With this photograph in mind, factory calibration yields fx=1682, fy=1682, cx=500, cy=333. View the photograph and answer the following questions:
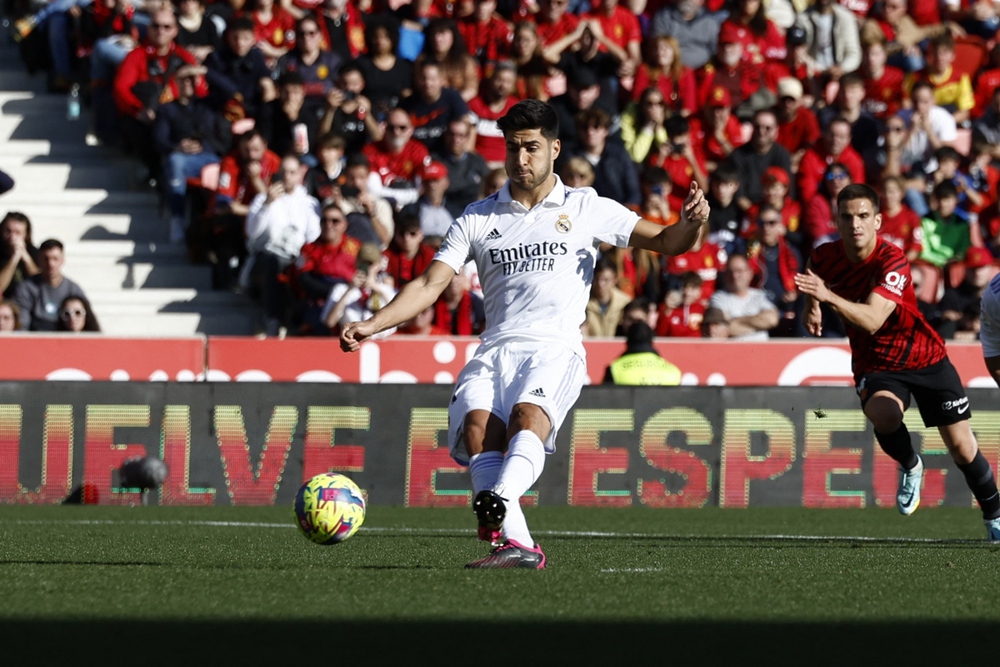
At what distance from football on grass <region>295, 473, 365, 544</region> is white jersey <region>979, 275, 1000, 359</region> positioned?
170 inches

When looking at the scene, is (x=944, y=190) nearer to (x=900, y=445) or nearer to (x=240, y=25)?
(x=240, y=25)

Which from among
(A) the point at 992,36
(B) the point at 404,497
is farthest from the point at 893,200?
(B) the point at 404,497

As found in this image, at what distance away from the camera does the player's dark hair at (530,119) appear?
24.3 ft

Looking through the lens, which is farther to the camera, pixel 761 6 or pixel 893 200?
pixel 761 6

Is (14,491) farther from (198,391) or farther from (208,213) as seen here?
(208,213)

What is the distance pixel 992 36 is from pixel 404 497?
11.6 m

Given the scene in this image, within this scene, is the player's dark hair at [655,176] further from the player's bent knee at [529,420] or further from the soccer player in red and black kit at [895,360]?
the player's bent knee at [529,420]

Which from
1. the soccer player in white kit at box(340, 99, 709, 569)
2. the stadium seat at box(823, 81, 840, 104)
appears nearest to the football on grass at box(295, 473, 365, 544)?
the soccer player in white kit at box(340, 99, 709, 569)

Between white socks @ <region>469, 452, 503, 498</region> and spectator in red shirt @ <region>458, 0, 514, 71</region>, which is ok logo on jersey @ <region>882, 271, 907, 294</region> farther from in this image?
spectator in red shirt @ <region>458, 0, 514, 71</region>

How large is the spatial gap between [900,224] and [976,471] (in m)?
7.78

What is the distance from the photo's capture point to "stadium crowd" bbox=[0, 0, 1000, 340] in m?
16.0

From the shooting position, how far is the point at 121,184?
1836 centimetres

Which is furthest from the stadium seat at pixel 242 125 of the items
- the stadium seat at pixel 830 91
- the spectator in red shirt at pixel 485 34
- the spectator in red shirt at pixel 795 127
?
the stadium seat at pixel 830 91

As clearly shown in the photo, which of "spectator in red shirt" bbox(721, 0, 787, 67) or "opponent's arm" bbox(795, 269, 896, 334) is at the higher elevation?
"spectator in red shirt" bbox(721, 0, 787, 67)
